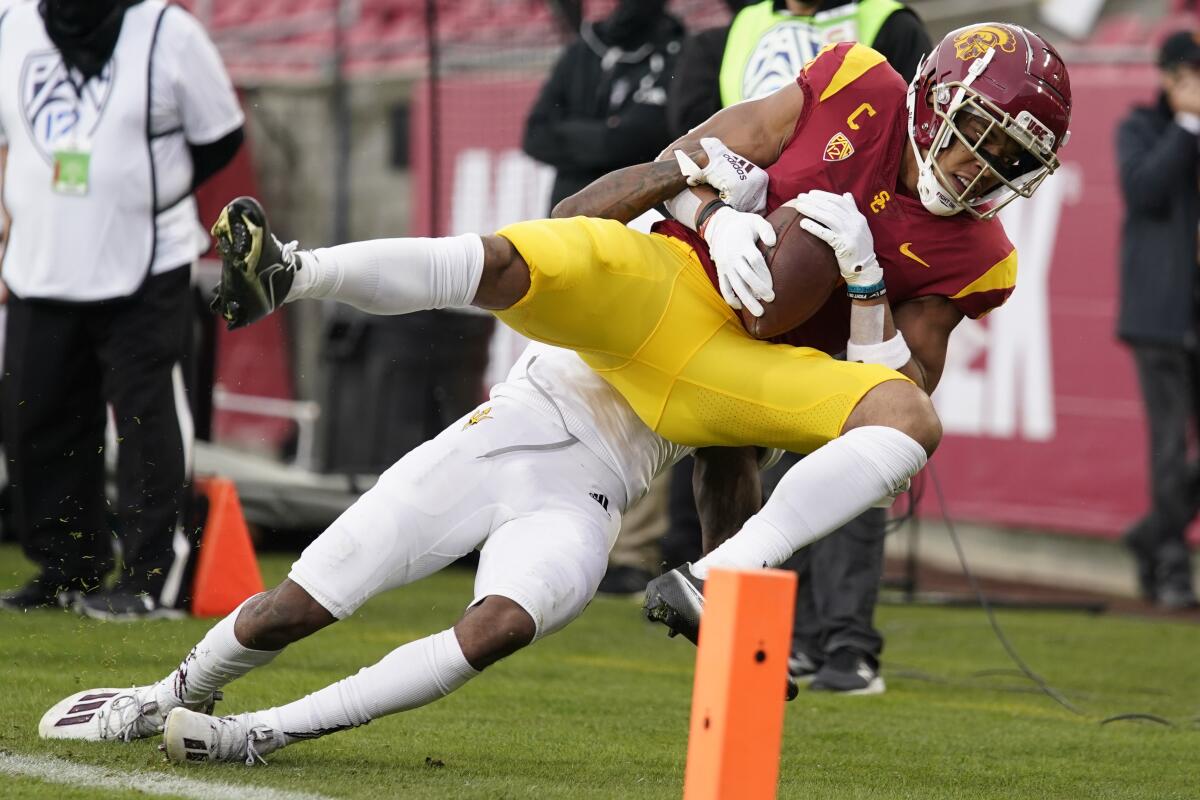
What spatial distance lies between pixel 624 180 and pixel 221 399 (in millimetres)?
7812

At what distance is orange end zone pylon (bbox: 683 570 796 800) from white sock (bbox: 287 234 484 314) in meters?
0.79

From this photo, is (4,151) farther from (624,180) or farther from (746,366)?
(746,366)

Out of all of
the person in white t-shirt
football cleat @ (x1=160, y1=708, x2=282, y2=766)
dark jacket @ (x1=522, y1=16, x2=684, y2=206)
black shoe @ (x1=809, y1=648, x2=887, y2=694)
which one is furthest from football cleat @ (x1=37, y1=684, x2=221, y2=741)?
dark jacket @ (x1=522, y1=16, x2=684, y2=206)

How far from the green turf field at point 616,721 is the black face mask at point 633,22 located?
80.9 inches

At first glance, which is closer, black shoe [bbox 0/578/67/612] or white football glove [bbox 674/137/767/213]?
white football glove [bbox 674/137/767/213]

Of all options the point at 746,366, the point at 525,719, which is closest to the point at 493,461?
the point at 746,366

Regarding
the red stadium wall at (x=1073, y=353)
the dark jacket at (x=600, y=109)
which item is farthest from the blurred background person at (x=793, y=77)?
the red stadium wall at (x=1073, y=353)

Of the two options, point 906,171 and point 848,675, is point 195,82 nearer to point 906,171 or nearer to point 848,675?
point 848,675

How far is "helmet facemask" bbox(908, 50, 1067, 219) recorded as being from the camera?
11.0 ft

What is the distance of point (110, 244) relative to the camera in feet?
18.0

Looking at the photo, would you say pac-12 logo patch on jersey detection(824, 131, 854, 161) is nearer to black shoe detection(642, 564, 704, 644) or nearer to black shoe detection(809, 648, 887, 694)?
black shoe detection(642, 564, 704, 644)

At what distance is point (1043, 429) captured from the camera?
8.24m

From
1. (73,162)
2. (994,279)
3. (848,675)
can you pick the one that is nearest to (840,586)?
(848,675)

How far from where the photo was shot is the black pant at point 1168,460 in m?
7.49
